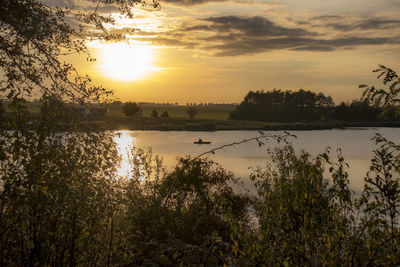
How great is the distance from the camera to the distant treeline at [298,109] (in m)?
112

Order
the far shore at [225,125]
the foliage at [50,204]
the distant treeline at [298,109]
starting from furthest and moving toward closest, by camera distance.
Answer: the distant treeline at [298,109] < the far shore at [225,125] < the foliage at [50,204]

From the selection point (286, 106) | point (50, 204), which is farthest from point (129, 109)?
point (50, 204)

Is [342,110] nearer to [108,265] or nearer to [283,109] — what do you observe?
[283,109]

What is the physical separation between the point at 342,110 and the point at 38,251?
118040mm

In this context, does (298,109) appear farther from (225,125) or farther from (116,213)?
(116,213)

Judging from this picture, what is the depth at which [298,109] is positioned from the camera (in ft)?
376

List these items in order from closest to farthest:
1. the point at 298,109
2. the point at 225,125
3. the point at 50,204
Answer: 1. the point at 50,204
2. the point at 225,125
3. the point at 298,109

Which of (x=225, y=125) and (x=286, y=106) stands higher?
(x=286, y=106)

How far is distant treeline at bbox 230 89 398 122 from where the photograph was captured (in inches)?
4419

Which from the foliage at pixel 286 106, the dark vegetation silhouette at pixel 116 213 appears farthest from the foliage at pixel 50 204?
the foliage at pixel 286 106

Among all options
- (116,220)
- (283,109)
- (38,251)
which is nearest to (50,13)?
(116,220)

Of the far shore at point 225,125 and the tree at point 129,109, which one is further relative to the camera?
the tree at point 129,109

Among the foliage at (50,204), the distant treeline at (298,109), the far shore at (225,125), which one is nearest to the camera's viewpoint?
the foliage at (50,204)

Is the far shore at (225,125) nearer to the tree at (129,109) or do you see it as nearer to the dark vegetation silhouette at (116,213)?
the tree at (129,109)
